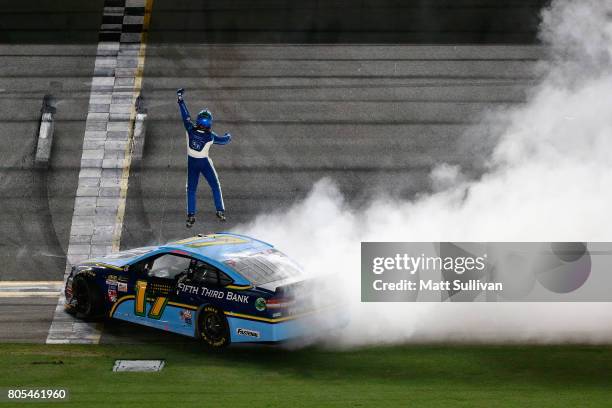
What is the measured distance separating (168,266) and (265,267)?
50.3 inches

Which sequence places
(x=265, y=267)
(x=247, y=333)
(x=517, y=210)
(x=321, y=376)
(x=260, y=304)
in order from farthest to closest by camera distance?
1. (x=517, y=210)
2. (x=265, y=267)
3. (x=247, y=333)
4. (x=260, y=304)
5. (x=321, y=376)

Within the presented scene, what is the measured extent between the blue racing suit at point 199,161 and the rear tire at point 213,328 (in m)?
4.43

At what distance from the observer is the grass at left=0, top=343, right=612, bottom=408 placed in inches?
436

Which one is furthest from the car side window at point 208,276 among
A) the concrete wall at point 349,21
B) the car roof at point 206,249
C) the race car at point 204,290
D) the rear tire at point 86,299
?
the concrete wall at point 349,21

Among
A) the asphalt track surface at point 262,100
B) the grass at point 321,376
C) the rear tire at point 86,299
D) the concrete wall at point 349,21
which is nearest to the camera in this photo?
the grass at point 321,376

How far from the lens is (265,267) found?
13273 mm

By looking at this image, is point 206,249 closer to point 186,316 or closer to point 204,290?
point 204,290

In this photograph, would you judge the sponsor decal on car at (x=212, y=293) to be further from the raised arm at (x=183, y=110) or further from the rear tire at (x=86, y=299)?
the raised arm at (x=183, y=110)

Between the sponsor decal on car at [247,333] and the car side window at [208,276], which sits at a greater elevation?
the car side window at [208,276]

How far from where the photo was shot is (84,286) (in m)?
14.2

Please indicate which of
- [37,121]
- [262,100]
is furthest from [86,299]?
[262,100]

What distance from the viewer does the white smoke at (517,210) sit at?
13.6m

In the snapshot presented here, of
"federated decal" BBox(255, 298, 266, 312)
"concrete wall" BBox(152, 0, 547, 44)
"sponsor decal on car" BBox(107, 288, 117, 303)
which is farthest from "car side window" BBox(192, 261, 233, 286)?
"concrete wall" BBox(152, 0, 547, 44)

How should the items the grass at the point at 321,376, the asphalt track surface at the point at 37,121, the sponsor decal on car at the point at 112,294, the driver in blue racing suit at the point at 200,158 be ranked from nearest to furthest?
the grass at the point at 321,376 → the sponsor decal on car at the point at 112,294 → the driver in blue racing suit at the point at 200,158 → the asphalt track surface at the point at 37,121
